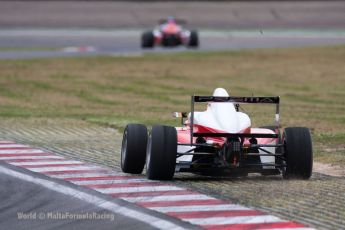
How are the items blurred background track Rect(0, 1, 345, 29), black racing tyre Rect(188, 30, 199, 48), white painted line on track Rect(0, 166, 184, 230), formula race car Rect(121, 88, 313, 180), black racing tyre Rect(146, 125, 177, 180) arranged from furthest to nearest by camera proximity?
blurred background track Rect(0, 1, 345, 29) < black racing tyre Rect(188, 30, 199, 48) < formula race car Rect(121, 88, 313, 180) < black racing tyre Rect(146, 125, 177, 180) < white painted line on track Rect(0, 166, 184, 230)

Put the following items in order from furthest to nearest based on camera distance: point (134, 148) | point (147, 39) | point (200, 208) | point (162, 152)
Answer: point (147, 39) → point (134, 148) → point (162, 152) → point (200, 208)

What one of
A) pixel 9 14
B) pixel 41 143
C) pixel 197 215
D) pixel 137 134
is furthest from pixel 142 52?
pixel 197 215

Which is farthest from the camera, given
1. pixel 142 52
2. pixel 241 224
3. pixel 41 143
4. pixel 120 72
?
pixel 142 52

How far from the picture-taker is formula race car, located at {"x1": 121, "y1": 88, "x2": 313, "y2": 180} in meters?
14.3

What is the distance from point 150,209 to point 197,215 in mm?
675

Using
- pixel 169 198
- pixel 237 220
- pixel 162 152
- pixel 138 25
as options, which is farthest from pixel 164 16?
pixel 237 220

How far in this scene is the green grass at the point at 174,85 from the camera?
25141 mm

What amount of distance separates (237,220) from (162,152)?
2797 mm

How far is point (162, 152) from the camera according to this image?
14.1 m

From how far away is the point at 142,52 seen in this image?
49125 mm

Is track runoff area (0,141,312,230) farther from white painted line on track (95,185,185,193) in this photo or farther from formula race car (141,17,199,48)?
formula race car (141,17,199,48)

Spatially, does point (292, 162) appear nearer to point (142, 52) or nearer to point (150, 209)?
point (150, 209)

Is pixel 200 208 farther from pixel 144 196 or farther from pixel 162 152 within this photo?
pixel 162 152

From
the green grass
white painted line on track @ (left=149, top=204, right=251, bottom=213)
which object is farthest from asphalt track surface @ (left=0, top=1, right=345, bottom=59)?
white painted line on track @ (left=149, top=204, right=251, bottom=213)
